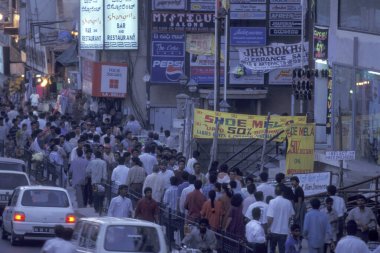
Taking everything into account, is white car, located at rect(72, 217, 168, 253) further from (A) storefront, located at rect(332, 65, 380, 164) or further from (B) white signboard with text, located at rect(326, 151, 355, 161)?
(A) storefront, located at rect(332, 65, 380, 164)

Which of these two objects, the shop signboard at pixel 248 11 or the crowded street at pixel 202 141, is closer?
the crowded street at pixel 202 141

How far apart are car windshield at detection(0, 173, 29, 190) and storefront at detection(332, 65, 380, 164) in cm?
812

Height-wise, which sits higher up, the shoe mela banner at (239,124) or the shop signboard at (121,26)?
the shop signboard at (121,26)

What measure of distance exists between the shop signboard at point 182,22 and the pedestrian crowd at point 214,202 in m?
19.1

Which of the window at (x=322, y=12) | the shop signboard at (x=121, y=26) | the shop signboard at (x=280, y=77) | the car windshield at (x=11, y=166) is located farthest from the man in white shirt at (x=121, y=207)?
the shop signboard at (x=121, y=26)

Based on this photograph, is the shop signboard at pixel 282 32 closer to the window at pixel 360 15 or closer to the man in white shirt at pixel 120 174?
the window at pixel 360 15

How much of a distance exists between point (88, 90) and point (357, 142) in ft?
78.8

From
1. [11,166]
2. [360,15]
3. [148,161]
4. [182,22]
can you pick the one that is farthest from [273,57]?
[182,22]

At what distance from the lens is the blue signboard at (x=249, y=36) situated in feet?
159

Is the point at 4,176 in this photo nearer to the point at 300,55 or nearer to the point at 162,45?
the point at 300,55

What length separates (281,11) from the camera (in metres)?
49.0

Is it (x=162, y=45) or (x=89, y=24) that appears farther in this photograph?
(x=89, y=24)

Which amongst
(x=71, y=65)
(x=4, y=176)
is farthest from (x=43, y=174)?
(x=71, y=65)

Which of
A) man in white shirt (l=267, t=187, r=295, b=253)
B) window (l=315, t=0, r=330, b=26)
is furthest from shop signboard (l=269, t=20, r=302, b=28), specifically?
man in white shirt (l=267, t=187, r=295, b=253)
